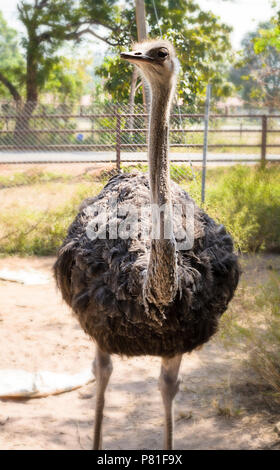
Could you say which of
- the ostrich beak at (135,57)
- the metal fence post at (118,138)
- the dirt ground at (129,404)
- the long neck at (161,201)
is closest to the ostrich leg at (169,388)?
the dirt ground at (129,404)

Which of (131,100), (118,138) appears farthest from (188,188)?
(131,100)

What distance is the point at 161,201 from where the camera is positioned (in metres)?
2.20

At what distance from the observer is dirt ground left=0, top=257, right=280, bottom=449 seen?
3.16 m

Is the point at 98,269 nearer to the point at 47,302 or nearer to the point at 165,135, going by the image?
the point at 165,135

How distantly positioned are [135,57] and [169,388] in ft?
5.88

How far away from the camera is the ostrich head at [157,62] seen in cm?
198

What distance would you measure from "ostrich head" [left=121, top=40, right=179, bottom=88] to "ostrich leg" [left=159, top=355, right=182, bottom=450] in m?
1.51

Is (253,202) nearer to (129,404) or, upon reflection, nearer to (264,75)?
(264,75)

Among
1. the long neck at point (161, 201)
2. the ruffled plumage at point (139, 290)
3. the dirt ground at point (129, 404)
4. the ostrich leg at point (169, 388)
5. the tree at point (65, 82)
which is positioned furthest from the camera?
the tree at point (65, 82)

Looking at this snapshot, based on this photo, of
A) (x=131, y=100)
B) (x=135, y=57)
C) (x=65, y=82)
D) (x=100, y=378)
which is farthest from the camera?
(x=65, y=82)

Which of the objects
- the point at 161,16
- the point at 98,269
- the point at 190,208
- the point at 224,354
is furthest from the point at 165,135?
the point at 161,16

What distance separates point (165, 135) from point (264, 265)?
4.37 metres

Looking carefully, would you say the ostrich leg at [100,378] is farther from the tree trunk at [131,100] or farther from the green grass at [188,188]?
the tree trunk at [131,100]

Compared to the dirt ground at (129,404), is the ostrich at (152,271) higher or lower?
higher
